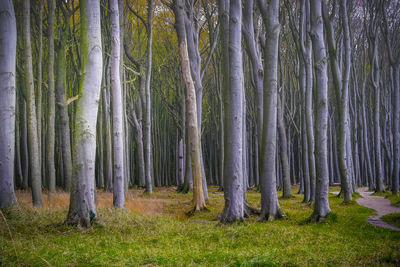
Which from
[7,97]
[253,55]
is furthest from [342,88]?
[7,97]

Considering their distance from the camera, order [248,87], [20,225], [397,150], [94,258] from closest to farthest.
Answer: [94,258]
[20,225]
[397,150]
[248,87]

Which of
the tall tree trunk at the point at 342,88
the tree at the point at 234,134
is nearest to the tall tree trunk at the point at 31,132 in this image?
the tree at the point at 234,134

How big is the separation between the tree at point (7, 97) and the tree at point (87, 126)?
7.08 feet

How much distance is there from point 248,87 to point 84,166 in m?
15.2

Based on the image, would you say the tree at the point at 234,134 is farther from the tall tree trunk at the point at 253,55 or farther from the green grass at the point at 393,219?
the green grass at the point at 393,219

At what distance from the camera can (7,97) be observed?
24.8 feet

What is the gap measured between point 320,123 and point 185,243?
433 cm

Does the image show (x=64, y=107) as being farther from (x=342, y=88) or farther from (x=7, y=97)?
(x=342, y=88)

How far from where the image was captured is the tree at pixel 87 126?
6125 mm

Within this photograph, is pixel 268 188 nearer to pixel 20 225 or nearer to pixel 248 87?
pixel 20 225

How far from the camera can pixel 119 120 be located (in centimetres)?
927

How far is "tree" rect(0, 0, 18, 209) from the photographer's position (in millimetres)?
7332

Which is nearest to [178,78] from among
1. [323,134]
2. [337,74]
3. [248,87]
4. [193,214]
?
[248,87]

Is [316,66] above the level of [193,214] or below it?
above
